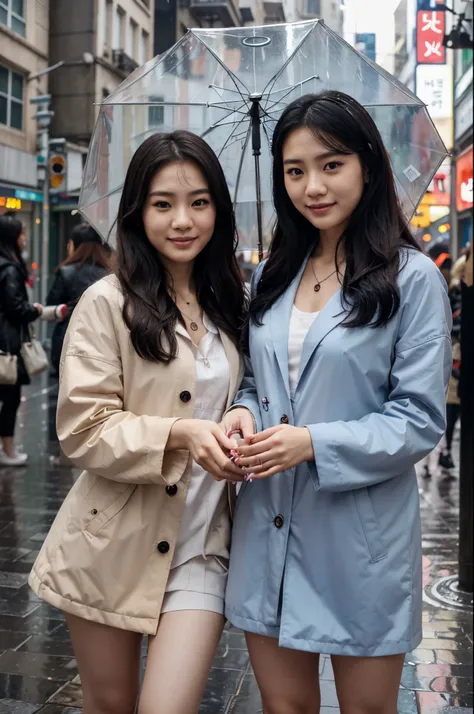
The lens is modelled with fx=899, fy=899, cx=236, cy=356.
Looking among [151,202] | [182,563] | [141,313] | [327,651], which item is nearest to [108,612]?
[182,563]

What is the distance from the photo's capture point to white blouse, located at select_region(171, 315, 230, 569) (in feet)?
7.89

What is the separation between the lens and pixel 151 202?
8.02 feet

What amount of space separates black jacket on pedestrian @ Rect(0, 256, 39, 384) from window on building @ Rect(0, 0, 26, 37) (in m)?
2.76

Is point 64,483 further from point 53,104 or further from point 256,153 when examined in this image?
point 256,153

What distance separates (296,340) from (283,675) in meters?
0.87

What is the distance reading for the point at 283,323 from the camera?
2.37 metres

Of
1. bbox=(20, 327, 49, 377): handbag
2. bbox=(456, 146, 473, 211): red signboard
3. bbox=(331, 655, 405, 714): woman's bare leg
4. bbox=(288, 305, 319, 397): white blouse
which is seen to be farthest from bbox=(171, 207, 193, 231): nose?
bbox=(456, 146, 473, 211): red signboard

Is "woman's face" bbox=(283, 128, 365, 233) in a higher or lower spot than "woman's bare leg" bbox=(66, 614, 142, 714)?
higher

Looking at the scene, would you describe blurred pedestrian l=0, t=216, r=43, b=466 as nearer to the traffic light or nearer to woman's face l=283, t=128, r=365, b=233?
the traffic light

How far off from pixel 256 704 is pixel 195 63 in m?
2.42

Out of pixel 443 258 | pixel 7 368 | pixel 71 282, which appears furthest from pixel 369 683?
pixel 443 258

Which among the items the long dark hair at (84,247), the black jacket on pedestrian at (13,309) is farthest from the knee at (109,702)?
the black jacket on pedestrian at (13,309)

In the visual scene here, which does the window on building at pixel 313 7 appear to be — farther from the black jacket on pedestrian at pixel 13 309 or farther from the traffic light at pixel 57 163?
the black jacket on pedestrian at pixel 13 309

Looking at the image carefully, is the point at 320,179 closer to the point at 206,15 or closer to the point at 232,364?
the point at 232,364
